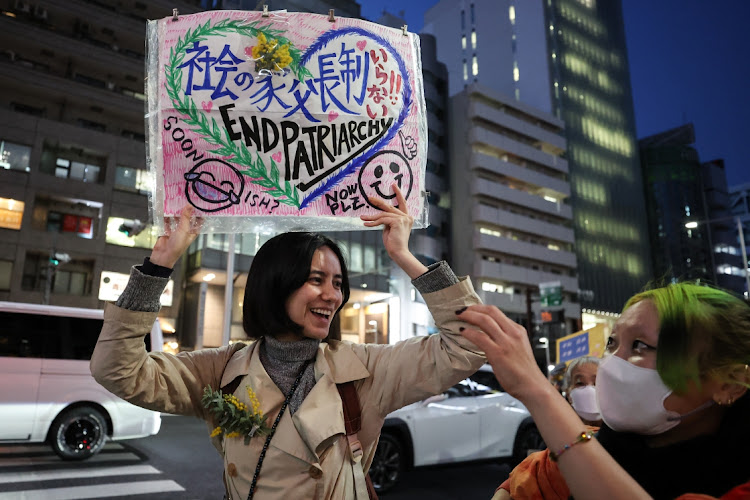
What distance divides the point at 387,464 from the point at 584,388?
11.7ft

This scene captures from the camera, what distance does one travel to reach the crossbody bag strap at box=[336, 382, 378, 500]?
1.95 metres

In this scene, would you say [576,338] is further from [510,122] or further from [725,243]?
[725,243]

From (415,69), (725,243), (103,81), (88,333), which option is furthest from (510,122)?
(415,69)

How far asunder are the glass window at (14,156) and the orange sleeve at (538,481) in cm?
3529

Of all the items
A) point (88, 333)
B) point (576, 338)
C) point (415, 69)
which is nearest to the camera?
point (415, 69)

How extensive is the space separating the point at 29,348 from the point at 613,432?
9.78m

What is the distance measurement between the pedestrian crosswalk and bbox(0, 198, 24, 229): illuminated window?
2407 cm

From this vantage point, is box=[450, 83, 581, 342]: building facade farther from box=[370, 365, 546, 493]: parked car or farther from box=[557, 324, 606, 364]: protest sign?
box=[370, 365, 546, 493]: parked car

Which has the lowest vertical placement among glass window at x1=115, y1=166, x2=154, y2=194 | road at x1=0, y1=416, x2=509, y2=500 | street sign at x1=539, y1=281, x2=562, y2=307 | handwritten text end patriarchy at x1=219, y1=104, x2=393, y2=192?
road at x1=0, y1=416, x2=509, y2=500

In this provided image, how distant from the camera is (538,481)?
1757 millimetres

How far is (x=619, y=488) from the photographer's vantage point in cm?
118

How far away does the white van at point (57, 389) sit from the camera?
8461 mm

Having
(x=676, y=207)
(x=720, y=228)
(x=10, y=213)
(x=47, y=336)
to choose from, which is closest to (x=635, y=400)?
(x=47, y=336)

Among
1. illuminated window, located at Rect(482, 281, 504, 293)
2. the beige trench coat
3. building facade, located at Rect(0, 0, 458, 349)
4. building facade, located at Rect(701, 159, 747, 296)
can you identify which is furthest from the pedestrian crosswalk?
building facade, located at Rect(701, 159, 747, 296)
